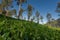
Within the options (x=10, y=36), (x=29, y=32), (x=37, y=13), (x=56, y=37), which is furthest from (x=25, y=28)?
(x=37, y=13)

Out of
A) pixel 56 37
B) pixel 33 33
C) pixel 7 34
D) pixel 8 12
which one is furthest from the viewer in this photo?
pixel 8 12

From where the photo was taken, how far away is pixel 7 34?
2971 millimetres

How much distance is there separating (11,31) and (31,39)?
377 millimetres

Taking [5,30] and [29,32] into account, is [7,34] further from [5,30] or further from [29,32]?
[29,32]

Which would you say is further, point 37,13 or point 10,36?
point 37,13

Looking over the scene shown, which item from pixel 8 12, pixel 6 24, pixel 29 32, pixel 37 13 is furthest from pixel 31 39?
pixel 37 13

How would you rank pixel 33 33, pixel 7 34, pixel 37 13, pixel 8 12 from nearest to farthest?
pixel 7 34
pixel 33 33
pixel 8 12
pixel 37 13

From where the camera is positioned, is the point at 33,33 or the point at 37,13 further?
the point at 37,13

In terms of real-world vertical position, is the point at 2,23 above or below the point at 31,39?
above

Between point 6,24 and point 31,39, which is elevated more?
point 6,24

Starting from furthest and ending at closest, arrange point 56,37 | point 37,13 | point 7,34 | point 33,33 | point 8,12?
point 37,13
point 8,12
point 56,37
point 33,33
point 7,34

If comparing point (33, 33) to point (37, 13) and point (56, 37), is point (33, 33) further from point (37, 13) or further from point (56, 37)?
point (37, 13)

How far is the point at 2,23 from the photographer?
3.33 metres

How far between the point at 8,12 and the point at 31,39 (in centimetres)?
6327
